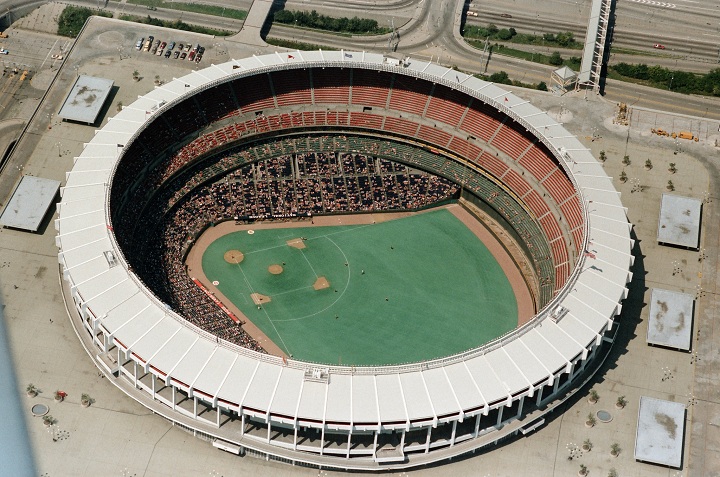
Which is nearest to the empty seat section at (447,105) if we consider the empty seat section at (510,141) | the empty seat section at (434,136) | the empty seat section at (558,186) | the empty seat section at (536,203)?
the empty seat section at (434,136)

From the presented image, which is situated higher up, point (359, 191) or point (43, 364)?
point (359, 191)

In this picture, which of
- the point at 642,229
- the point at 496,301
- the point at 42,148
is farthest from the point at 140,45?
the point at 642,229

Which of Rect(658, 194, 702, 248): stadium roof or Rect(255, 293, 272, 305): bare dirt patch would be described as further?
Rect(658, 194, 702, 248): stadium roof

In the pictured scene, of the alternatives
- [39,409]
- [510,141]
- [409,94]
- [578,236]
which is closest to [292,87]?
[409,94]

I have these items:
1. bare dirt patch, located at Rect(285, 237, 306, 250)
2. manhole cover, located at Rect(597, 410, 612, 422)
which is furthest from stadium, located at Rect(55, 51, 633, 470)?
bare dirt patch, located at Rect(285, 237, 306, 250)

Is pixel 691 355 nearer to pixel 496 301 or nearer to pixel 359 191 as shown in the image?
pixel 496 301

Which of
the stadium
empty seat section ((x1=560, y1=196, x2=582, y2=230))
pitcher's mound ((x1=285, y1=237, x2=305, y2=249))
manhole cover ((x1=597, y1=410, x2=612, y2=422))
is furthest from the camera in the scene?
pitcher's mound ((x1=285, y1=237, x2=305, y2=249))

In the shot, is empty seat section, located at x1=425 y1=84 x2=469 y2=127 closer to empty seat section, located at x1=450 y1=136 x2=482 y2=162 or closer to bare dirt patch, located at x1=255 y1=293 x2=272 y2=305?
empty seat section, located at x1=450 y1=136 x2=482 y2=162

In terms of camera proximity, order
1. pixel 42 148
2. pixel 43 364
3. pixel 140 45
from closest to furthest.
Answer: pixel 43 364
pixel 42 148
pixel 140 45
